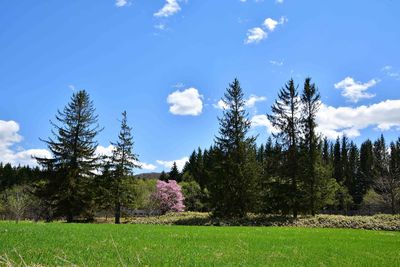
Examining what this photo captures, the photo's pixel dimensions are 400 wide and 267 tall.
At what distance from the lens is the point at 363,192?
10525 cm

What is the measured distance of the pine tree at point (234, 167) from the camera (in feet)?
141

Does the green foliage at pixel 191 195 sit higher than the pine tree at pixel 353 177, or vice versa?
the pine tree at pixel 353 177

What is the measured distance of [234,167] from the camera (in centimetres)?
4344

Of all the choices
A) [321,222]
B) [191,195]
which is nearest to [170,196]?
[191,195]

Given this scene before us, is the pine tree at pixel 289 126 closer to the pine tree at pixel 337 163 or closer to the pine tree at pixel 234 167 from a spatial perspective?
the pine tree at pixel 234 167

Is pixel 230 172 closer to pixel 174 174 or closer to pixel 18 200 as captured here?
pixel 18 200

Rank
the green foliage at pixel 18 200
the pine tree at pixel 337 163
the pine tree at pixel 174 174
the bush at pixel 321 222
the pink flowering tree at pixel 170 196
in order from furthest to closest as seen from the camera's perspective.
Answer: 1. the pine tree at pixel 174 174
2. the pine tree at pixel 337 163
3. the pink flowering tree at pixel 170 196
4. the green foliage at pixel 18 200
5. the bush at pixel 321 222

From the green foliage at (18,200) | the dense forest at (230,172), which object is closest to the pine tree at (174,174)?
the green foliage at (18,200)

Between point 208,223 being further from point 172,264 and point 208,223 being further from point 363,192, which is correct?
point 363,192

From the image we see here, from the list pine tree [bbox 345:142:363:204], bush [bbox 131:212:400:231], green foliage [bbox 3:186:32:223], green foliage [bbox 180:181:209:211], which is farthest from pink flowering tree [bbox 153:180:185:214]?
pine tree [bbox 345:142:363:204]

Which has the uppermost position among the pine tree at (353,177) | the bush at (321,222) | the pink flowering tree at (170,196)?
the pine tree at (353,177)

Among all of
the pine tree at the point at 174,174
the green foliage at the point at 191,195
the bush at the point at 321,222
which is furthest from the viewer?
the pine tree at the point at 174,174

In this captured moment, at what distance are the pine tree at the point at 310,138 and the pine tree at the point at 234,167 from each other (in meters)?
5.59

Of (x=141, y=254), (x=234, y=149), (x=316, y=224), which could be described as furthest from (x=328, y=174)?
(x=141, y=254)
